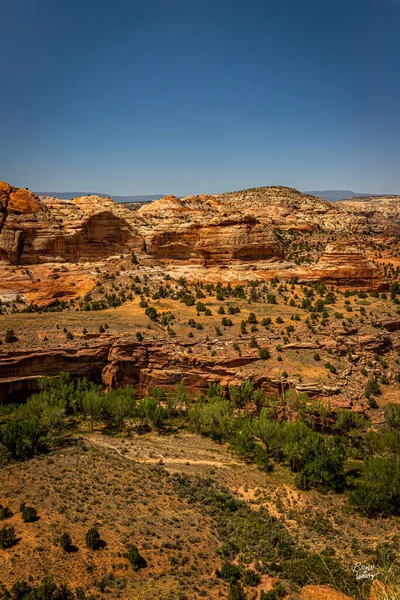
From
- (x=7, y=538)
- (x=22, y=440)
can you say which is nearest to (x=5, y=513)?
(x=7, y=538)

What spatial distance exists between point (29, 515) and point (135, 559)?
5376 millimetres

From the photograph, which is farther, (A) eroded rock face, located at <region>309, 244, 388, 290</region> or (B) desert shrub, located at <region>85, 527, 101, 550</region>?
(A) eroded rock face, located at <region>309, 244, 388, 290</region>

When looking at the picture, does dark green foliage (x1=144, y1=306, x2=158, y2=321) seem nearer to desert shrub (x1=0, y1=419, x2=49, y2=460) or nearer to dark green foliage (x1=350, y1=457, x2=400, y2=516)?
desert shrub (x1=0, y1=419, x2=49, y2=460)

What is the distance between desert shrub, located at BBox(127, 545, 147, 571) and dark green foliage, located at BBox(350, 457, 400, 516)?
40.3 ft

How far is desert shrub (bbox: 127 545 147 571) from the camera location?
52.7 feet

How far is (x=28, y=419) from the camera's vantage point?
29.8m

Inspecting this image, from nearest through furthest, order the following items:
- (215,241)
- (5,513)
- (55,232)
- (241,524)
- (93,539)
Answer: (93,539), (5,513), (241,524), (55,232), (215,241)

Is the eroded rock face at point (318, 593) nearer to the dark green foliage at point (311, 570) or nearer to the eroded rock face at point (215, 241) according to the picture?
the dark green foliage at point (311, 570)

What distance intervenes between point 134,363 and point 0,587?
25.3 metres

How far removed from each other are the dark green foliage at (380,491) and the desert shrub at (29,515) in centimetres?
1679

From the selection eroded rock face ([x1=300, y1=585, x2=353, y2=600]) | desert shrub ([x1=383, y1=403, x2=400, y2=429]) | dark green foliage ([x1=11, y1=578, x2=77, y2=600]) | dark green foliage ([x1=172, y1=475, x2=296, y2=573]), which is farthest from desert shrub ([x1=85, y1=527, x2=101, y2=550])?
desert shrub ([x1=383, y1=403, x2=400, y2=429])

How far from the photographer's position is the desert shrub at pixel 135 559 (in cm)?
1606

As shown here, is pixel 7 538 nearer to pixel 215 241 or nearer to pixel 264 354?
pixel 264 354

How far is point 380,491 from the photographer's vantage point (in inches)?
824
